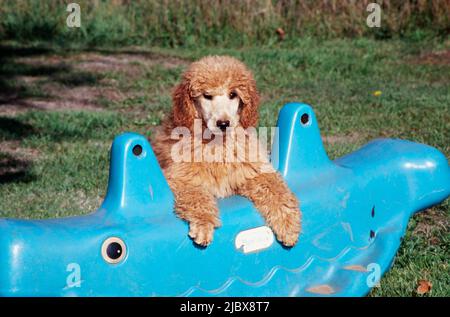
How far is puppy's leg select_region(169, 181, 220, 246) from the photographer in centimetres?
354

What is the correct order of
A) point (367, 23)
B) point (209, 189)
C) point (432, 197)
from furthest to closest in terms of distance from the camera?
1. point (367, 23)
2. point (432, 197)
3. point (209, 189)

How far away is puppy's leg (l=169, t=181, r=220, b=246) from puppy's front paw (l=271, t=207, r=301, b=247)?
316 millimetres

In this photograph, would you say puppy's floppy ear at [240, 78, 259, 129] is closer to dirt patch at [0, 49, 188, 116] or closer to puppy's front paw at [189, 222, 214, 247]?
puppy's front paw at [189, 222, 214, 247]

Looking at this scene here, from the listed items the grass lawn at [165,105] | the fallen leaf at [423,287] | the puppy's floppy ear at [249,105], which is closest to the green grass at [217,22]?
the grass lawn at [165,105]

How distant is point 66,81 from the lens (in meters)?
9.30

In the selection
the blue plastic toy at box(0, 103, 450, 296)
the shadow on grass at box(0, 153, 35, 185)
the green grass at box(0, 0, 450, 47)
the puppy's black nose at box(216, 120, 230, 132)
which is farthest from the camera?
the green grass at box(0, 0, 450, 47)

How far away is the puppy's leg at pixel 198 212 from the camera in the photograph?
354 centimetres

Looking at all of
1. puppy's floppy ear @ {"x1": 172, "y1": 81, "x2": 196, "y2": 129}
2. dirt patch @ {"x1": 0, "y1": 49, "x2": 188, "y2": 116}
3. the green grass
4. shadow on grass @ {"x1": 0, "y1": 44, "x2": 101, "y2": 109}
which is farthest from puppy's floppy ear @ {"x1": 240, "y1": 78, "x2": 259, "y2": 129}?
the green grass

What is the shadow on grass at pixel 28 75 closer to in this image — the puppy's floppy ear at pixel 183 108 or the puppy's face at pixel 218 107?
the puppy's floppy ear at pixel 183 108

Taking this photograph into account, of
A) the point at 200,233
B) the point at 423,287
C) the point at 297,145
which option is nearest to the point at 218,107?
the point at 297,145
